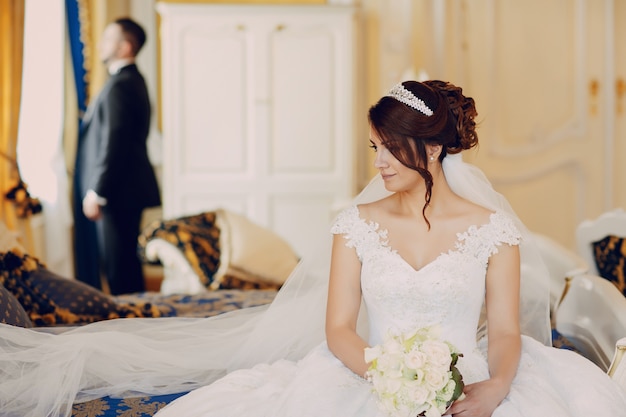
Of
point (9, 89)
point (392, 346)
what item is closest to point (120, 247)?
point (9, 89)

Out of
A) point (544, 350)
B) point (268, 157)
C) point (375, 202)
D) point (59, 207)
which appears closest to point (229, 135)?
point (268, 157)

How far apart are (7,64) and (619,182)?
13.9ft

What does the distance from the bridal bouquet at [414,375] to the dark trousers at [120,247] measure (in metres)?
4.12

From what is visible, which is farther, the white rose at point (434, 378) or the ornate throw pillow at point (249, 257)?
the ornate throw pillow at point (249, 257)

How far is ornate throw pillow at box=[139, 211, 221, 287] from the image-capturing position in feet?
15.0

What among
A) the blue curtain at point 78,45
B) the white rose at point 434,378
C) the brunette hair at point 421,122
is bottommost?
the white rose at point 434,378

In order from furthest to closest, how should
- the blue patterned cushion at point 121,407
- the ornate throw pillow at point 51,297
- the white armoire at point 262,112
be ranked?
1. the white armoire at point 262,112
2. the ornate throw pillow at point 51,297
3. the blue patterned cushion at point 121,407

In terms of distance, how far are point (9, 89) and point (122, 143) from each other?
57.4 inches

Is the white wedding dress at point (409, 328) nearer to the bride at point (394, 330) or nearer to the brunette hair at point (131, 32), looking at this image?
the bride at point (394, 330)

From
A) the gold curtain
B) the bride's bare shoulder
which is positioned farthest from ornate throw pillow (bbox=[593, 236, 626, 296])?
the gold curtain

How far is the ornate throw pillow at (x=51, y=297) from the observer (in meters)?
3.15

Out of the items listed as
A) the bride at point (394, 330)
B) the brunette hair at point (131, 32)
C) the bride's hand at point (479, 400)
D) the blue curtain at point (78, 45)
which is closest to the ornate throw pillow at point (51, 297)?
the bride at point (394, 330)

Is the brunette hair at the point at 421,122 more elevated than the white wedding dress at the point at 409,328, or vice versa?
the brunette hair at the point at 421,122

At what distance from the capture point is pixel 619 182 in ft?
21.7
